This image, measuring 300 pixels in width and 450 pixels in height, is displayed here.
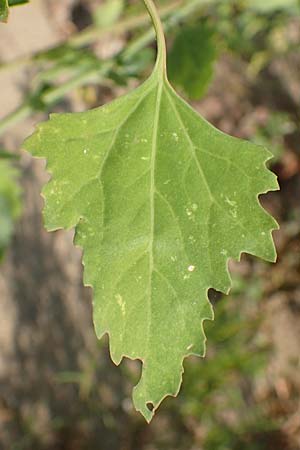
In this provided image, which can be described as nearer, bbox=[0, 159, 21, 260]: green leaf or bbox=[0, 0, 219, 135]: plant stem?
bbox=[0, 0, 219, 135]: plant stem

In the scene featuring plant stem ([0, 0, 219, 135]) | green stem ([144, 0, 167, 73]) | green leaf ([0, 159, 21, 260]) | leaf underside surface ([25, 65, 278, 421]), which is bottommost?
green leaf ([0, 159, 21, 260])

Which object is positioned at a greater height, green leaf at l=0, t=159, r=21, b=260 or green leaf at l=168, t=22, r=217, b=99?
green leaf at l=168, t=22, r=217, b=99

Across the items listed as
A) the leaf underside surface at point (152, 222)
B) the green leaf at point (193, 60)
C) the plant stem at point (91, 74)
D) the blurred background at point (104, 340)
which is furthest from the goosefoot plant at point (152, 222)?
the blurred background at point (104, 340)

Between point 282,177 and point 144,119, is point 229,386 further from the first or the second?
point 144,119

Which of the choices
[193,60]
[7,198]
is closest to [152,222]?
[193,60]

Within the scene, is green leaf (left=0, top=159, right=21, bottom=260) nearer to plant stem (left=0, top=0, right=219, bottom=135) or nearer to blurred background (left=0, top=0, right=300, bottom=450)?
blurred background (left=0, top=0, right=300, bottom=450)

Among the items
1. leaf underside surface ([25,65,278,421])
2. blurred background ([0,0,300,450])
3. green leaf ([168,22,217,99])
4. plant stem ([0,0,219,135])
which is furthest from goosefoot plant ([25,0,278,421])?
blurred background ([0,0,300,450])

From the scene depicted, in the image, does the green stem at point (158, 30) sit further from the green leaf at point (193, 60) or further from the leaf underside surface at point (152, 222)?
the green leaf at point (193, 60)
